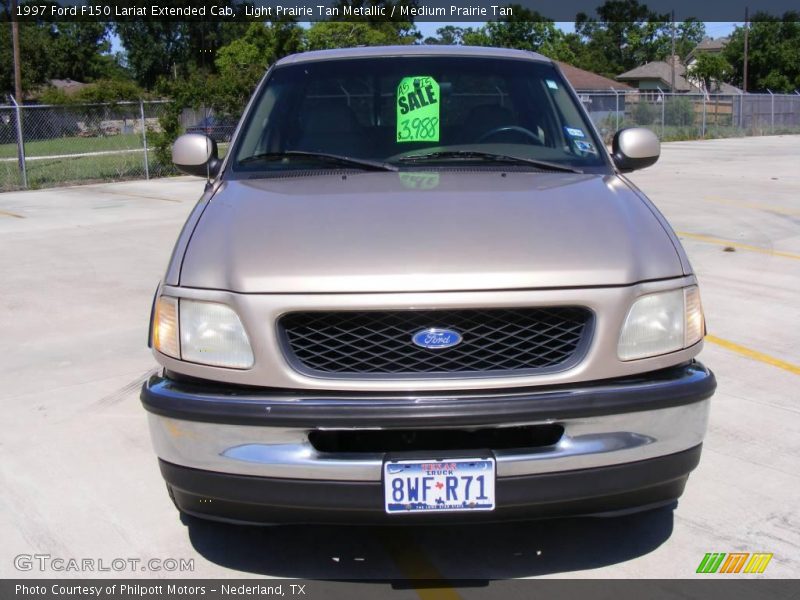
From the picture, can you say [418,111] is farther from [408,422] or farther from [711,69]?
[711,69]

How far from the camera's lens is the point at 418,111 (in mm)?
4227

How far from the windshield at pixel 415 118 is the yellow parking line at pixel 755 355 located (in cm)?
225

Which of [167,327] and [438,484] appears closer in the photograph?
[438,484]

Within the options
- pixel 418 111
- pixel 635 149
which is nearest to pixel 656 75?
pixel 635 149

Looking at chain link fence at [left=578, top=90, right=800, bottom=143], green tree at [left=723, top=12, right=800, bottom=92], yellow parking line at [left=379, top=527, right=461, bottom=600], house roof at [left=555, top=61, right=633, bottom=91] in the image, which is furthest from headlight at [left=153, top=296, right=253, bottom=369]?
green tree at [left=723, top=12, right=800, bottom=92]

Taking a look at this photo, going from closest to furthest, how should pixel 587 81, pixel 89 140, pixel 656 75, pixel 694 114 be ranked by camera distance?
pixel 89 140, pixel 694 114, pixel 587 81, pixel 656 75

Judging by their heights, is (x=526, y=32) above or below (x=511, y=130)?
above

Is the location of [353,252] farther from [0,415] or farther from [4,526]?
[0,415]

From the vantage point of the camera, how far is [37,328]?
6609 millimetres

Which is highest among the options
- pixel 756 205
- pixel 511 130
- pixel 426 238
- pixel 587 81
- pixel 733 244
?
pixel 587 81

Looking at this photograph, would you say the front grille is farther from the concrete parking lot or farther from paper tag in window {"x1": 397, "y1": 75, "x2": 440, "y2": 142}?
paper tag in window {"x1": 397, "y1": 75, "x2": 440, "y2": 142}

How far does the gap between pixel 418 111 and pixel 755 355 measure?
2906 mm

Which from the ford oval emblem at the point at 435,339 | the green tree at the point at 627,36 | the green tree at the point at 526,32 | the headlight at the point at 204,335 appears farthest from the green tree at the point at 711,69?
the headlight at the point at 204,335

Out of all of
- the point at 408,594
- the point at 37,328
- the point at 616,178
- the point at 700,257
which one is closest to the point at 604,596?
the point at 408,594
